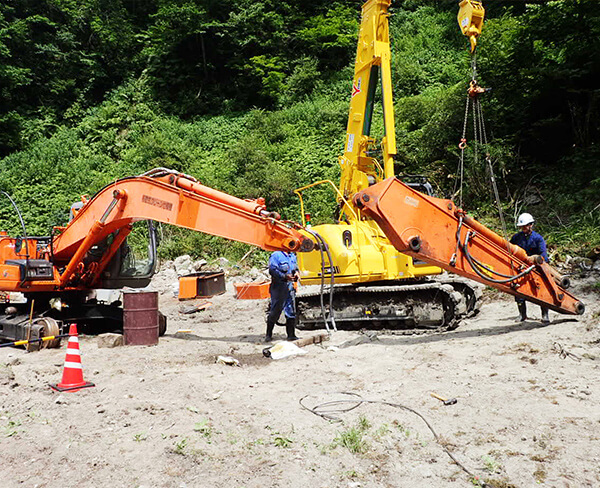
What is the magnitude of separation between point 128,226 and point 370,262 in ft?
13.6

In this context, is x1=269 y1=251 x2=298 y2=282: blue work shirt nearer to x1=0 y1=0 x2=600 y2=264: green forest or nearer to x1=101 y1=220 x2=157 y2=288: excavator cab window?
x1=101 y1=220 x2=157 y2=288: excavator cab window

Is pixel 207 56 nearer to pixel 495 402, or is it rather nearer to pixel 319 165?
pixel 319 165

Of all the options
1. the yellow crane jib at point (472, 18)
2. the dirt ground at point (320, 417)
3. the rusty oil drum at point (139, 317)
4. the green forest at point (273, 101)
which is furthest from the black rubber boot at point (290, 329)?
the green forest at point (273, 101)

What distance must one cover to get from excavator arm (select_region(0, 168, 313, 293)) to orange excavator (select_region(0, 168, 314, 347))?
0.01 metres

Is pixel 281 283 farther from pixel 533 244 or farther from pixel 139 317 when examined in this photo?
pixel 533 244

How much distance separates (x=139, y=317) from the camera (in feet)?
26.7

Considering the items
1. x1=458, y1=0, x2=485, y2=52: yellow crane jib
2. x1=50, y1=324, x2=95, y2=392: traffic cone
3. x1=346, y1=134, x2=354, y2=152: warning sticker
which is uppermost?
x1=458, y1=0, x2=485, y2=52: yellow crane jib

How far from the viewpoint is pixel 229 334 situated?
9742 millimetres

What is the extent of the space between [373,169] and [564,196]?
689 cm

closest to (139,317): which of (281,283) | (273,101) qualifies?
(281,283)

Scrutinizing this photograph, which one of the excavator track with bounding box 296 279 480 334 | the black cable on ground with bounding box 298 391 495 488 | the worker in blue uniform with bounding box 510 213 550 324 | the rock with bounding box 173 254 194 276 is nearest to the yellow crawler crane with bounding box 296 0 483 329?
the excavator track with bounding box 296 279 480 334

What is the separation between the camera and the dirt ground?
3650 mm

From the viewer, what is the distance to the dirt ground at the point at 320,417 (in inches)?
144

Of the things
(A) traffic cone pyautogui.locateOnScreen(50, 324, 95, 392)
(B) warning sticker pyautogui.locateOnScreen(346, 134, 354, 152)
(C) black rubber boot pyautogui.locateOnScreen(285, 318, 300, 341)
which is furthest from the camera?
(B) warning sticker pyautogui.locateOnScreen(346, 134, 354, 152)
